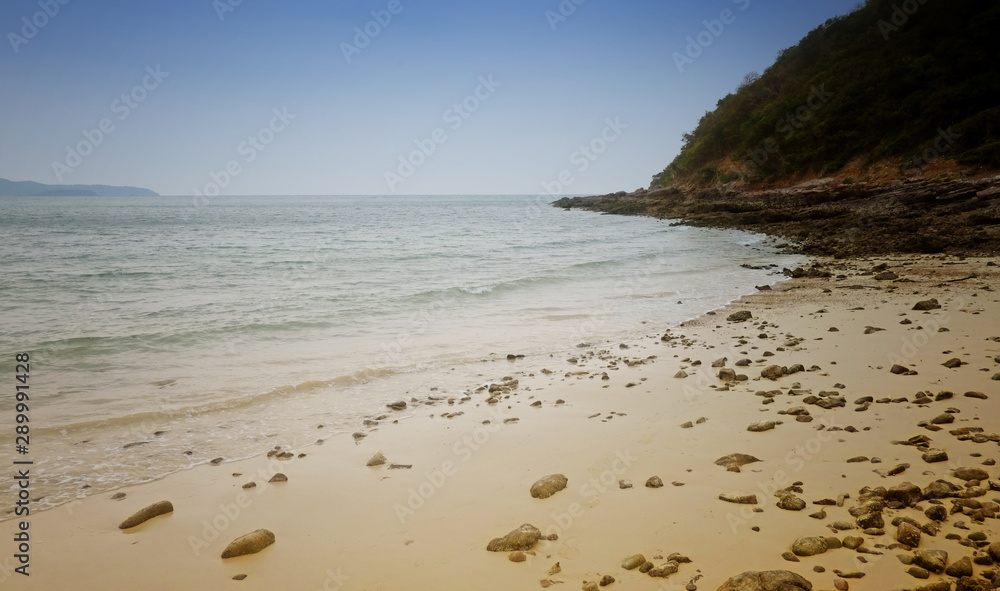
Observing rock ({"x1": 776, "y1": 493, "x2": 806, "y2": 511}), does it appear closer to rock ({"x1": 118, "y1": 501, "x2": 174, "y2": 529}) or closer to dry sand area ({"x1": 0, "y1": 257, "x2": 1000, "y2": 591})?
dry sand area ({"x1": 0, "y1": 257, "x2": 1000, "y2": 591})

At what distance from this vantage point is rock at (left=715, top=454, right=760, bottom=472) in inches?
156

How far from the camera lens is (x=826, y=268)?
585 inches

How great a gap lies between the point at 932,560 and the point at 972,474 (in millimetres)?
1203

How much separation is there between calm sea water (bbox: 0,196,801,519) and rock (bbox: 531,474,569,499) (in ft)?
9.93

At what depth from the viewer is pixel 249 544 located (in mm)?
3451

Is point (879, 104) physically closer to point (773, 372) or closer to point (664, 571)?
point (773, 372)

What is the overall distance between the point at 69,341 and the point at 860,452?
12427 millimetres

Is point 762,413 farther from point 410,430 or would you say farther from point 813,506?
point 410,430

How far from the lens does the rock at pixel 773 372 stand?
6.15 m

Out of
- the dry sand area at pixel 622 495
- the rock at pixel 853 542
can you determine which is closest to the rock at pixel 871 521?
the dry sand area at pixel 622 495

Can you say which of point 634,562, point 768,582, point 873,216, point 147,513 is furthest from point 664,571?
point 873,216

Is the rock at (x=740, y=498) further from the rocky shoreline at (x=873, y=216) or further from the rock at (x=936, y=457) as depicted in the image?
the rocky shoreline at (x=873, y=216)

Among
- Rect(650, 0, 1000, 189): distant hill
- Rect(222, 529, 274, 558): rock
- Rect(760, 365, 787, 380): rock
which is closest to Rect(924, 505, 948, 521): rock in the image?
Rect(760, 365, 787, 380): rock

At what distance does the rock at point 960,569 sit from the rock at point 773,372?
12.5 ft
